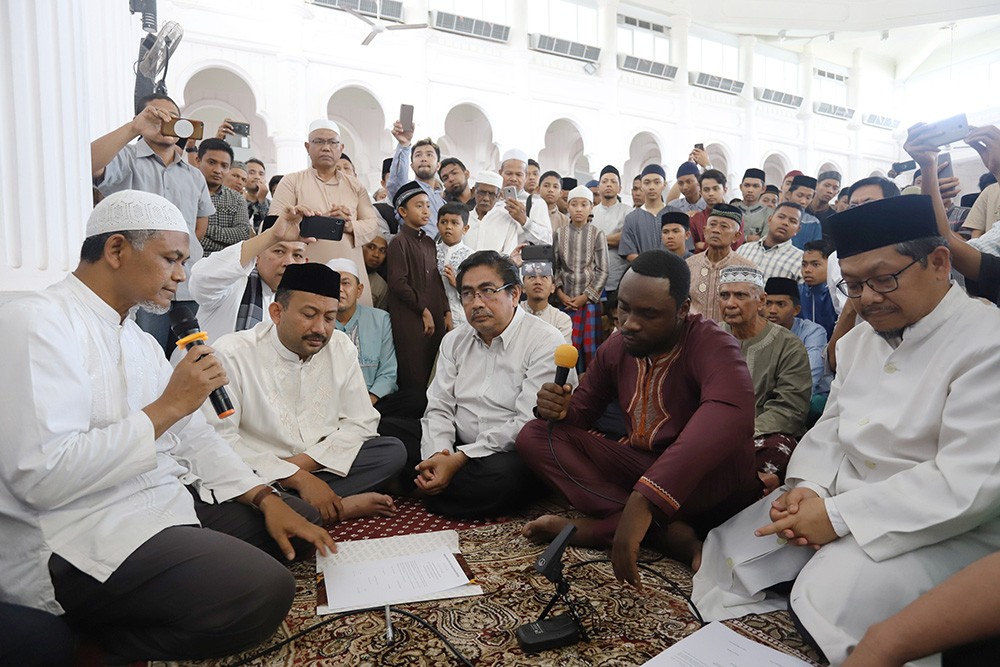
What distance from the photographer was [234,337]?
272cm

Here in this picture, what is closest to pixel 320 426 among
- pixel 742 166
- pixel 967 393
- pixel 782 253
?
pixel 967 393

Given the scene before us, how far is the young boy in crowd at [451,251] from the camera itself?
13.9 feet

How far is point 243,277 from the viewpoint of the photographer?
319 centimetres

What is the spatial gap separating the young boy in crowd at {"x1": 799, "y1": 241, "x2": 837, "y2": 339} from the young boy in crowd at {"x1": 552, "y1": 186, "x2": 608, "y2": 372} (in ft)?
5.10

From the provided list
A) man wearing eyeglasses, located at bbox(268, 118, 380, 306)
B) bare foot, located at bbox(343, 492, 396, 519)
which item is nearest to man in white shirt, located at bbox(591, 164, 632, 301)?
man wearing eyeglasses, located at bbox(268, 118, 380, 306)

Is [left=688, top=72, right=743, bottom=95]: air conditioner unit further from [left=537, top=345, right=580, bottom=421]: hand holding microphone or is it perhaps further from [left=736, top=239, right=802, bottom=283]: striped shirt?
[left=537, top=345, right=580, bottom=421]: hand holding microphone

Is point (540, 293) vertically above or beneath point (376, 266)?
beneath

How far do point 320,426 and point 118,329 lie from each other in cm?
114

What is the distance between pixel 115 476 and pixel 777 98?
17.3 meters

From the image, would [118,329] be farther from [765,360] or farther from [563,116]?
[563,116]

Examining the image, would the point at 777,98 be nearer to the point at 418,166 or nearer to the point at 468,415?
the point at 418,166

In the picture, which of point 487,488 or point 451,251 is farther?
point 451,251

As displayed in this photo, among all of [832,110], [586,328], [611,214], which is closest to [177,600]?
[586,328]

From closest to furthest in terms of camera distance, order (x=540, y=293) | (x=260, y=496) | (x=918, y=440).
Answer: (x=918, y=440), (x=260, y=496), (x=540, y=293)
